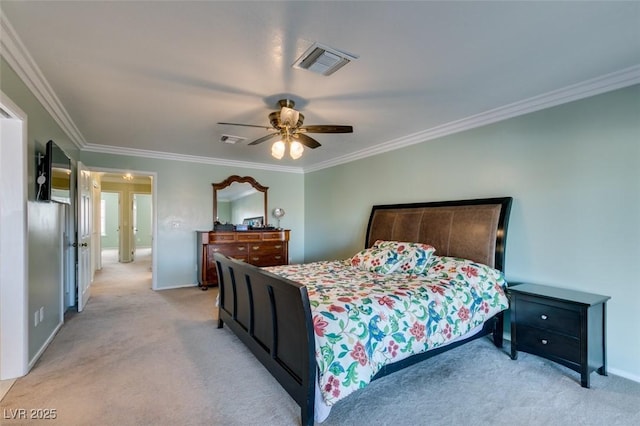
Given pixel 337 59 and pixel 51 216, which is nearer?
pixel 337 59

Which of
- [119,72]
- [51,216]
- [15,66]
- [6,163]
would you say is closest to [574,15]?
[119,72]

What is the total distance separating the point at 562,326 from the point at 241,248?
4703 millimetres

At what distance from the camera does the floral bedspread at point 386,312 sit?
1.89m

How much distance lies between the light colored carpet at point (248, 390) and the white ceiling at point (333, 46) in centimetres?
245

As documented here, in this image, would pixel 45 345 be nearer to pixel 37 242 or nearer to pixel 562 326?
pixel 37 242

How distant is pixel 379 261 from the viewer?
3.55 metres

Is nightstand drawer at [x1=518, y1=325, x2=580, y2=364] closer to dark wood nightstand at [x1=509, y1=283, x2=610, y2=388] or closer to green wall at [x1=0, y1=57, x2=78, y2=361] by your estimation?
dark wood nightstand at [x1=509, y1=283, x2=610, y2=388]

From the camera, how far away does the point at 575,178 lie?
9.14 ft

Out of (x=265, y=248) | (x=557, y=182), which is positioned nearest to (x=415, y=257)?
(x=557, y=182)

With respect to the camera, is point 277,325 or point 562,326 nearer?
point 277,325

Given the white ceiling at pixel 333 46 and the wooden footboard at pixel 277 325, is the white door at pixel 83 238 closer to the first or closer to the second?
the white ceiling at pixel 333 46

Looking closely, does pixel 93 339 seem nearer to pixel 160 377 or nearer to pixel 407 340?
pixel 160 377

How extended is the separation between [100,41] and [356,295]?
8.34 ft

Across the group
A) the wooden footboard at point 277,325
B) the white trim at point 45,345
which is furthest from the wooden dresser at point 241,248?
the wooden footboard at point 277,325
